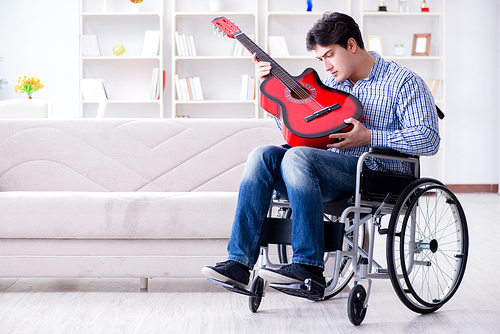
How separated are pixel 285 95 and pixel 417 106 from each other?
416mm

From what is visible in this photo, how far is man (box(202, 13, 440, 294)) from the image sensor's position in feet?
4.95

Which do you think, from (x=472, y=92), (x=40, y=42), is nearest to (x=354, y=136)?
(x=472, y=92)

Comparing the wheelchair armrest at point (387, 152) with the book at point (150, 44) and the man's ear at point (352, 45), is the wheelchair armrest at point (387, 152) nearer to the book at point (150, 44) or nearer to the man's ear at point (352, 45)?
the man's ear at point (352, 45)

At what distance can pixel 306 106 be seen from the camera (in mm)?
1719

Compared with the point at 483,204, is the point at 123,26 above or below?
above

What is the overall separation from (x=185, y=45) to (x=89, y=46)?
0.94 meters

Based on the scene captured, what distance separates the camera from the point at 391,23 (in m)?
5.51

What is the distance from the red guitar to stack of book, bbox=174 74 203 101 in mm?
3509

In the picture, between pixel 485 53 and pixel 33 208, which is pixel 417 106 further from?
pixel 485 53

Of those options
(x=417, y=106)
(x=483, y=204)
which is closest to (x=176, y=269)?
(x=417, y=106)

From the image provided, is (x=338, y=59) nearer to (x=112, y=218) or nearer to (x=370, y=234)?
(x=370, y=234)

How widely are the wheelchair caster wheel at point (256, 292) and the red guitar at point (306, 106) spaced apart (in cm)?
46

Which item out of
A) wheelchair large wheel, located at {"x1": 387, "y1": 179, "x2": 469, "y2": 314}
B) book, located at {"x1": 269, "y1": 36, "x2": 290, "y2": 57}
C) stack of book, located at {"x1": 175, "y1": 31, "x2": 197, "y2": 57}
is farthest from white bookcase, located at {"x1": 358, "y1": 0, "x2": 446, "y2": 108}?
wheelchair large wheel, located at {"x1": 387, "y1": 179, "x2": 469, "y2": 314}

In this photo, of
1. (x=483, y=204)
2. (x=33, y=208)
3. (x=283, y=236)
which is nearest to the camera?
(x=283, y=236)
